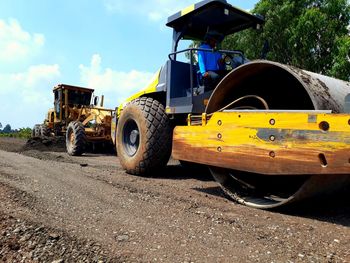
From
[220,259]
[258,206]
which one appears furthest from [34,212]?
[258,206]

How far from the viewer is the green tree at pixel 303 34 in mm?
11672

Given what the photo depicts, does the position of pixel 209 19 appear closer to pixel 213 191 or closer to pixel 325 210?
pixel 213 191

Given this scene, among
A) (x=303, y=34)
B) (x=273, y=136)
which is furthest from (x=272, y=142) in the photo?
(x=303, y=34)

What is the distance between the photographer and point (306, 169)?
3.08 metres

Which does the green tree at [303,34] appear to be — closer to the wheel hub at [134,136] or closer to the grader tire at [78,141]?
the grader tire at [78,141]

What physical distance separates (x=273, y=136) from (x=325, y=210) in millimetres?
919

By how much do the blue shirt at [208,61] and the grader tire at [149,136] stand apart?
0.89m

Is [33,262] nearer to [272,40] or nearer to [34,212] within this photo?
[34,212]

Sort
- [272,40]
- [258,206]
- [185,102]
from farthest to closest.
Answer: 1. [272,40]
2. [185,102]
3. [258,206]

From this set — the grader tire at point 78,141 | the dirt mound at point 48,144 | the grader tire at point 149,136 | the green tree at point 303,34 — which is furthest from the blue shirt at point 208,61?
the dirt mound at point 48,144

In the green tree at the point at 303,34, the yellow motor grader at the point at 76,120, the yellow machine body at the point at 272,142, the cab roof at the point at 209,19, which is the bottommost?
the yellow machine body at the point at 272,142

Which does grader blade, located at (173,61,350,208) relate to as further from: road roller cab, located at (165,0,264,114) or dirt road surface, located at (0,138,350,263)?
road roller cab, located at (165,0,264,114)

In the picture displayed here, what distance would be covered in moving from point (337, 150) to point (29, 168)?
Result: 5015mm

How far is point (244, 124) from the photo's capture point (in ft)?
12.1
